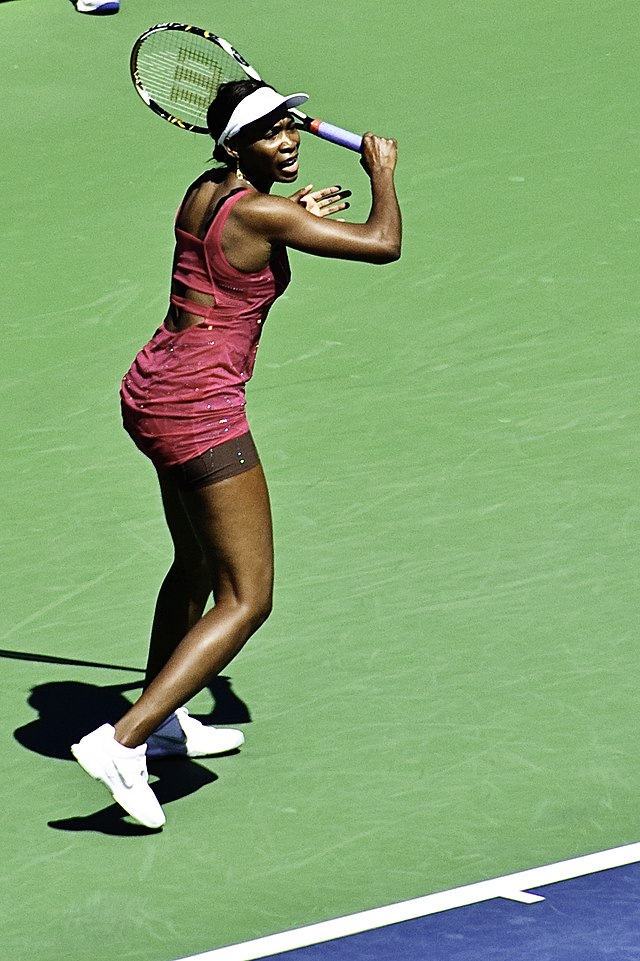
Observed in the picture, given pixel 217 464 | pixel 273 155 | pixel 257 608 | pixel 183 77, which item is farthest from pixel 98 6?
pixel 257 608

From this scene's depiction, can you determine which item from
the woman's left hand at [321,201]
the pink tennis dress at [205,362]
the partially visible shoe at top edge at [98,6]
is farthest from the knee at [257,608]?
the partially visible shoe at top edge at [98,6]

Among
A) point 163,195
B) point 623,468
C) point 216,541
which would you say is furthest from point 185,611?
point 163,195

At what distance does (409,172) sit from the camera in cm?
1161

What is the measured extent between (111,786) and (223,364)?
1.29 meters

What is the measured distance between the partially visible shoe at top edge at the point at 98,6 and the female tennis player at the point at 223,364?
28.6 ft

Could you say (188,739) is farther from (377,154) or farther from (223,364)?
(377,154)

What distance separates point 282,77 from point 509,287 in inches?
140

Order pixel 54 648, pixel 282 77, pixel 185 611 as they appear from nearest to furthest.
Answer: pixel 185 611
pixel 54 648
pixel 282 77

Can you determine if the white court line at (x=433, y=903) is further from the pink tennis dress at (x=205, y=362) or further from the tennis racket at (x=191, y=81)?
the tennis racket at (x=191, y=81)

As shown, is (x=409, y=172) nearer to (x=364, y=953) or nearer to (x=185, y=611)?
(x=185, y=611)

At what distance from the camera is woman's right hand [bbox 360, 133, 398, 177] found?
595 cm

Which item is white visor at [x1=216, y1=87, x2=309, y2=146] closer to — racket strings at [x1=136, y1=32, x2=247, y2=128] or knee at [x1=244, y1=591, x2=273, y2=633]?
racket strings at [x1=136, y1=32, x2=247, y2=128]

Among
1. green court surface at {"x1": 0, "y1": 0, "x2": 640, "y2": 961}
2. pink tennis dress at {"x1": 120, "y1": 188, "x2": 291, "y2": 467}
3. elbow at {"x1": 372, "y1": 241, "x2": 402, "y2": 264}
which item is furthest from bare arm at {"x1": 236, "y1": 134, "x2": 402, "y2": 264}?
green court surface at {"x1": 0, "y1": 0, "x2": 640, "y2": 961}

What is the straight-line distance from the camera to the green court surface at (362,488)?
5.73 m
